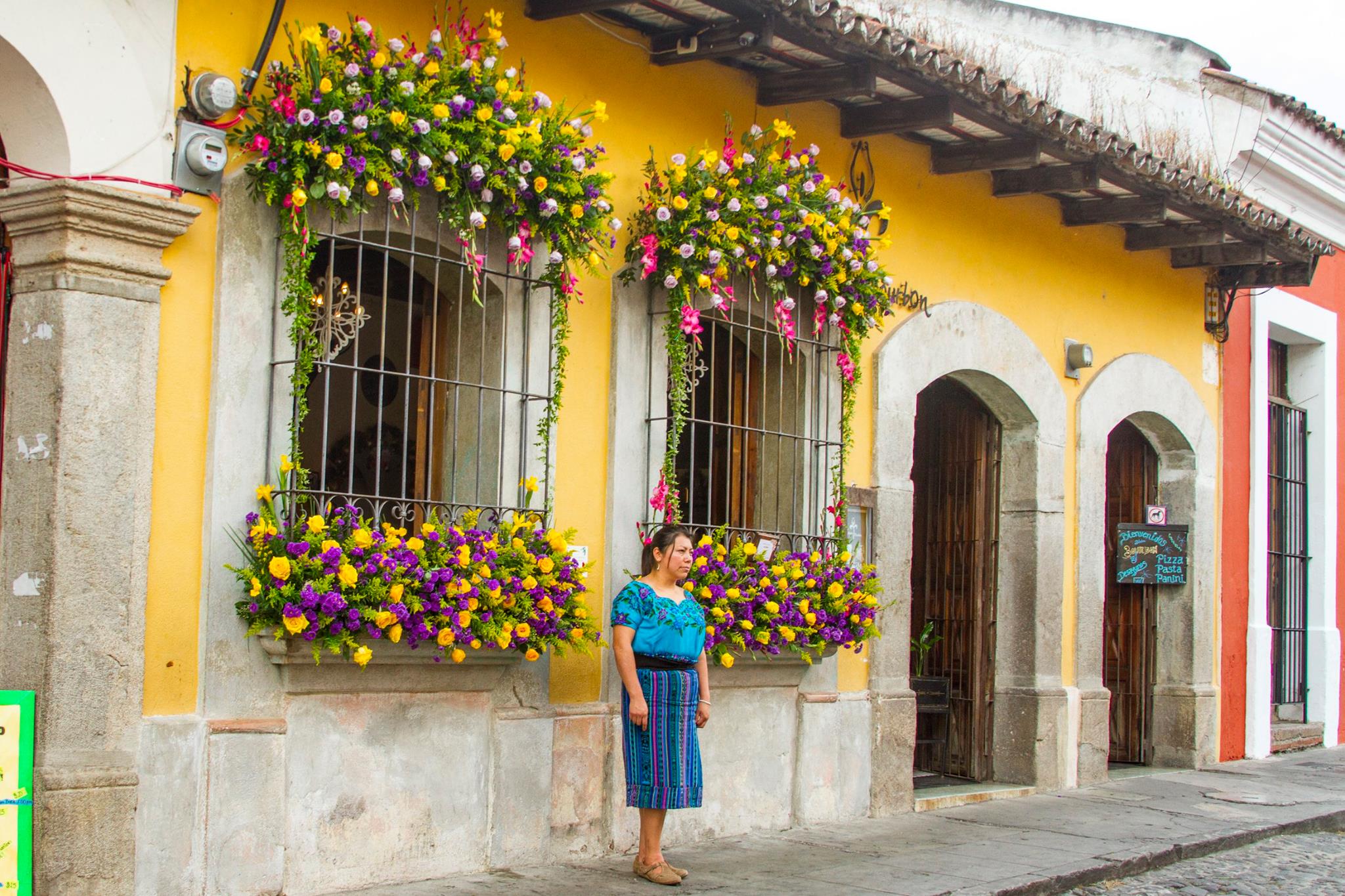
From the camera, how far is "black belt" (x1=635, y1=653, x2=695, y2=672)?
20.9 ft

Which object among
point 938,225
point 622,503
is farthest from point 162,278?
point 938,225

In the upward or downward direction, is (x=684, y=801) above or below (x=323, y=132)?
below

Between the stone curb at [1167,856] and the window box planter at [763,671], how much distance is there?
1.64m

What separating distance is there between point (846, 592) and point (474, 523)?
2461 mm

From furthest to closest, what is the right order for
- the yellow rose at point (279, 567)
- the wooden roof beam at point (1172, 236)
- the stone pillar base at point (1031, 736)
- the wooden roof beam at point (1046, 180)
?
the wooden roof beam at point (1172, 236), the stone pillar base at point (1031, 736), the wooden roof beam at point (1046, 180), the yellow rose at point (279, 567)

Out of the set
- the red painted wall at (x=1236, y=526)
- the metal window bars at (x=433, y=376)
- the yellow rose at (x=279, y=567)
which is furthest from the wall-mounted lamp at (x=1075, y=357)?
the yellow rose at (x=279, y=567)

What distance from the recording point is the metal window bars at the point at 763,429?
7.86 metres

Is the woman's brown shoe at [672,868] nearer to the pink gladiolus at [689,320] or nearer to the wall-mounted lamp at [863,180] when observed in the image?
the pink gladiolus at [689,320]

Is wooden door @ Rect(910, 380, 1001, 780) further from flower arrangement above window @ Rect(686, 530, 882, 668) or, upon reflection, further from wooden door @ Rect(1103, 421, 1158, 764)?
flower arrangement above window @ Rect(686, 530, 882, 668)

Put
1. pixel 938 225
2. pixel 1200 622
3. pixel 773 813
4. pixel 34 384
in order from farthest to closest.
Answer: pixel 1200 622 < pixel 938 225 < pixel 773 813 < pixel 34 384

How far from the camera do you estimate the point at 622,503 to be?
283 inches

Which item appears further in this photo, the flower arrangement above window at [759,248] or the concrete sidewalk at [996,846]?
the flower arrangement above window at [759,248]

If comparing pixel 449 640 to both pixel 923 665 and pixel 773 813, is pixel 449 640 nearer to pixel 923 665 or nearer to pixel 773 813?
pixel 773 813

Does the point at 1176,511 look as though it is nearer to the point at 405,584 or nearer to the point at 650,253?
the point at 650,253
